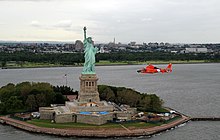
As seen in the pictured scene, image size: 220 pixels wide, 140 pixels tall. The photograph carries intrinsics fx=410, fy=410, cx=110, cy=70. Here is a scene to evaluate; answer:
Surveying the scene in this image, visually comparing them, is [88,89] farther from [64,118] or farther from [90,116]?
[64,118]

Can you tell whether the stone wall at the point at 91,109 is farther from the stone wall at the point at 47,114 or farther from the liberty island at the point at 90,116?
the stone wall at the point at 47,114

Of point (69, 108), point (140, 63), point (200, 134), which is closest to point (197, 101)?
point (200, 134)

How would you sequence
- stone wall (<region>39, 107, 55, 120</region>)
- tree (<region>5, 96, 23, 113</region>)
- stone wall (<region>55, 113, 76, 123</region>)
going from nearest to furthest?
stone wall (<region>55, 113, 76, 123</region>)
stone wall (<region>39, 107, 55, 120</region>)
tree (<region>5, 96, 23, 113</region>)

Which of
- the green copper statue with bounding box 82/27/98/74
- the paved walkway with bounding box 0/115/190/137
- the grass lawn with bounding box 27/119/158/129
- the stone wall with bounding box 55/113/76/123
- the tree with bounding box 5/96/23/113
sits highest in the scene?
the green copper statue with bounding box 82/27/98/74

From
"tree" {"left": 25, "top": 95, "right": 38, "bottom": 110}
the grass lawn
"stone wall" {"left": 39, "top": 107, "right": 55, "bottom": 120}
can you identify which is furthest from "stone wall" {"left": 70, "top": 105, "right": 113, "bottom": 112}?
"tree" {"left": 25, "top": 95, "right": 38, "bottom": 110}

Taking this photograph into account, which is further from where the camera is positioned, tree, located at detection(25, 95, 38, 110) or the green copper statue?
tree, located at detection(25, 95, 38, 110)

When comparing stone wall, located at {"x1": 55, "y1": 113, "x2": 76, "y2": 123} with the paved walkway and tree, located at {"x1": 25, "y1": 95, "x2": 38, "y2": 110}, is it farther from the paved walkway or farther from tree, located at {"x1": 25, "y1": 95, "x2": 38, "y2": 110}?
tree, located at {"x1": 25, "y1": 95, "x2": 38, "y2": 110}

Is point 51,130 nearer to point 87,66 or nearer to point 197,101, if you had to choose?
point 87,66

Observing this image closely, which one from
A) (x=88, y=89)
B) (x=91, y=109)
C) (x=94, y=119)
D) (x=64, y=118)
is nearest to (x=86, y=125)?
(x=94, y=119)
